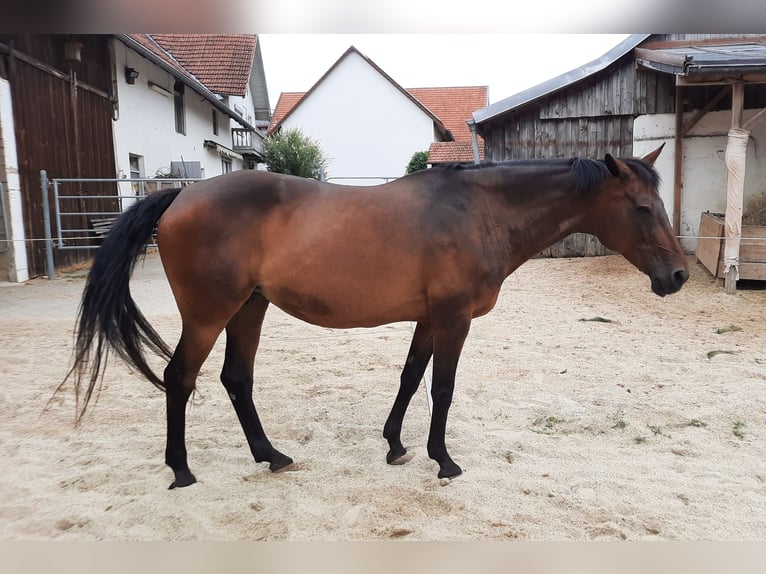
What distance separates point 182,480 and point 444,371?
1.41 metres

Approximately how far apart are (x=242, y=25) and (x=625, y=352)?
Answer: 481 cm

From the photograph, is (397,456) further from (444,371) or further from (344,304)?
(344,304)

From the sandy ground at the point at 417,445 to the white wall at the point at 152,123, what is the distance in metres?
7.26

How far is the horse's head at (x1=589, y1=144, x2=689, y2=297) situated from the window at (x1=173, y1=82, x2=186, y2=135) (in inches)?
557

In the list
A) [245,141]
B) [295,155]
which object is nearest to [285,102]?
[245,141]

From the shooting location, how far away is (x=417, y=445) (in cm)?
309

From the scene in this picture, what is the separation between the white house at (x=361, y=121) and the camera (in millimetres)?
18406

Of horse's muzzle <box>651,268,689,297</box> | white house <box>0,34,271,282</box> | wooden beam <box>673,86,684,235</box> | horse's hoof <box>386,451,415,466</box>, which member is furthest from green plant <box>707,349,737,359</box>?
white house <box>0,34,271,282</box>

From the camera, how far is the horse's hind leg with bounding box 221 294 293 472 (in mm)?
2754

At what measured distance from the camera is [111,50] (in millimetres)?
10453

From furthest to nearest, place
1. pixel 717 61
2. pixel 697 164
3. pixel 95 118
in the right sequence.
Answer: pixel 95 118
pixel 697 164
pixel 717 61

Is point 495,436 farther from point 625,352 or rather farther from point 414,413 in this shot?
point 625,352

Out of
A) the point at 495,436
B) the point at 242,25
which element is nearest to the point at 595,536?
the point at 495,436

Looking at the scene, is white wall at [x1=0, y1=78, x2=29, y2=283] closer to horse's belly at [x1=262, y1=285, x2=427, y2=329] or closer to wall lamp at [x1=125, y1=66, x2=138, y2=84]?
wall lamp at [x1=125, y1=66, x2=138, y2=84]
